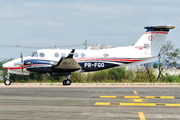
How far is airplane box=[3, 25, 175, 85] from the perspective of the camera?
24.2m

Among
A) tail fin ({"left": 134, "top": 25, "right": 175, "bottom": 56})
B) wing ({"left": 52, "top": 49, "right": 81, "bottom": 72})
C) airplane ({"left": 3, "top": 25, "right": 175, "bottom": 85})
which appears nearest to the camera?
wing ({"left": 52, "top": 49, "right": 81, "bottom": 72})

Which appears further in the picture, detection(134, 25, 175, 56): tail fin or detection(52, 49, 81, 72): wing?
detection(134, 25, 175, 56): tail fin

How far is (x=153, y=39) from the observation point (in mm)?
26781

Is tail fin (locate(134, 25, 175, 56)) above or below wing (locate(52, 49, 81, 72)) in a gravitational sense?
above

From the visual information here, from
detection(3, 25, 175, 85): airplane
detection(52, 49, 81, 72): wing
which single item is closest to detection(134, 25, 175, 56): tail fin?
detection(3, 25, 175, 85): airplane

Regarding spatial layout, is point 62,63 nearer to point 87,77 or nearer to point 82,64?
point 82,64

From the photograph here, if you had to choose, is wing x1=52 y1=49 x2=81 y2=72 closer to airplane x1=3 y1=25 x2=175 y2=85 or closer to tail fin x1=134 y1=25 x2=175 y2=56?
airplane x1=3 y1=25 x2=175 y2=85

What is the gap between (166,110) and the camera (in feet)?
32.5

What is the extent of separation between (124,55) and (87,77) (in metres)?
8.02

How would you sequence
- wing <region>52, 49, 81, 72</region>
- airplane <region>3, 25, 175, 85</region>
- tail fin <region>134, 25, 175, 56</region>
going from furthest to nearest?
tail fin <region>134, 25, 175, 56</region>, airplane <region>3, 25, 175, 85</region>, wing <region>52, 49, 81, 72</region>

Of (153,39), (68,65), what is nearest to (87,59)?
(68,65)

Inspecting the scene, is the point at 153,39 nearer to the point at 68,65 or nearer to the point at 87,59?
the point at 87,59

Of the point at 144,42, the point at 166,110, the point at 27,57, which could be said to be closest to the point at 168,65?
the point at 144,42

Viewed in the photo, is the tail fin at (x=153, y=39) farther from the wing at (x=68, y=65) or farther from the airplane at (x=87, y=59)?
the wing at (x=68, y=65)
